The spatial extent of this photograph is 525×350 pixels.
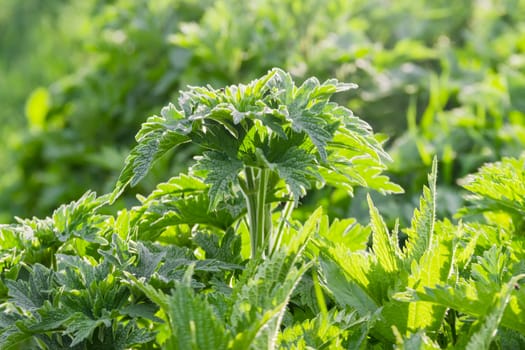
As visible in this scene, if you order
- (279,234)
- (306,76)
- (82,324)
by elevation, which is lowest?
(82,324)

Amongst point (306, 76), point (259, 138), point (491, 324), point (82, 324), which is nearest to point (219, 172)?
point (259, 138)

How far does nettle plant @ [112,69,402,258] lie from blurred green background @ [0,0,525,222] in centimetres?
118

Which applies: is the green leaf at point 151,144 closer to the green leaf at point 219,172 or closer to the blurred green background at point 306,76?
the green leaf at point 219,172

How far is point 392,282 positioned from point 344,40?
2455 millimetres

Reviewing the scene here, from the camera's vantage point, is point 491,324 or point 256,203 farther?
point 256,203

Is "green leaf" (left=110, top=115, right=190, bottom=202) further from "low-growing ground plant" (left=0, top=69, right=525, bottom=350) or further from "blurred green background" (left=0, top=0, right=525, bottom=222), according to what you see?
"blurred green background" (left=0, top=0, right=525, bottom=222)

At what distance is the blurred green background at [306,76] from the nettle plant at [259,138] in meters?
1.18

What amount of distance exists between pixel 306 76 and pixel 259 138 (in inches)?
84.2

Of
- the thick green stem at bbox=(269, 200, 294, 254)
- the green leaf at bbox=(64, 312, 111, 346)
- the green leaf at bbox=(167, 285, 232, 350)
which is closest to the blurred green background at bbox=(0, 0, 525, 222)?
the thick green stem at bbox=(269, 200, 294, 254)

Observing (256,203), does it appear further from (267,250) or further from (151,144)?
(151,144)

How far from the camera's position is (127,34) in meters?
4.31

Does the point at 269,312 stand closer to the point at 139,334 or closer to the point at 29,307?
the point at 139,334

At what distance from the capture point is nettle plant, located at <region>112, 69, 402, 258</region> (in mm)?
1366

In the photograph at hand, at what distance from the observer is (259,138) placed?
1.44 metres
